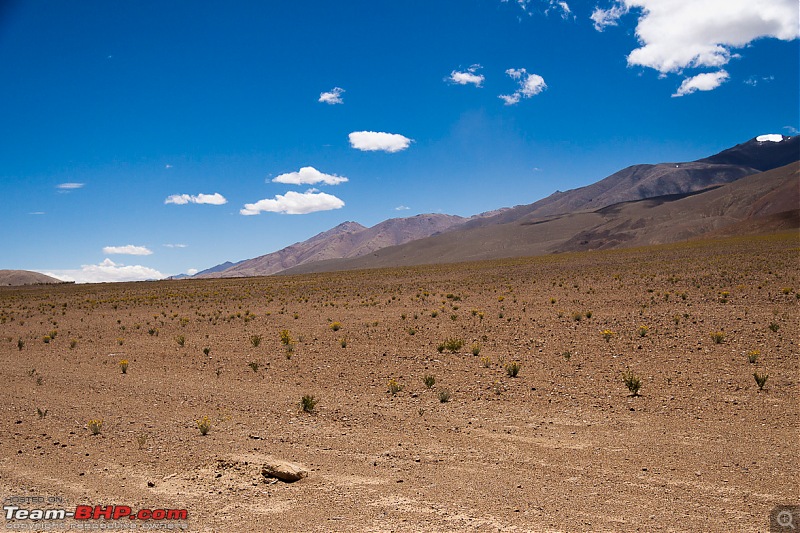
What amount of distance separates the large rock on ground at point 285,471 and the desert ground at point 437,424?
15 cm

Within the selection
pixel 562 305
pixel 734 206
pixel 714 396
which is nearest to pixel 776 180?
pixel 734 206

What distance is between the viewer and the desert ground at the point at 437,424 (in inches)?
246

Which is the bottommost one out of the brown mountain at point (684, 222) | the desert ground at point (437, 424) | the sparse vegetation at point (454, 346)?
the desert ground at point (437, 424)

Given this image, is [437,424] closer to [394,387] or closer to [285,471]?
[394,387]

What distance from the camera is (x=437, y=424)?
963 centimetres

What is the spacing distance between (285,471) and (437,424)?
341 centimetres

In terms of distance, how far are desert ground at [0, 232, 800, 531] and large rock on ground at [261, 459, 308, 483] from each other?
146 mm

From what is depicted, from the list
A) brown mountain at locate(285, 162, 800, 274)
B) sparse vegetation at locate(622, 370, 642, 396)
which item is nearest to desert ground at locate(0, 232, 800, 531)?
sparse vegetation at locate(622, 370, 642, 396)

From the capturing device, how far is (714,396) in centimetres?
1031

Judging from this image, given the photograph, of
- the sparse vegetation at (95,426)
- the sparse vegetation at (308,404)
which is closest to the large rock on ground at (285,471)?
the sparse vegetation at (308,404)

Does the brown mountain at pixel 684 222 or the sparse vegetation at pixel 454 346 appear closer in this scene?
the sparse vegetation at pixel 454 346

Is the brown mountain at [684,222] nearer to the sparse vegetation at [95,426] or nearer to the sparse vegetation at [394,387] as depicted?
the sparse vegetation at [394,387]

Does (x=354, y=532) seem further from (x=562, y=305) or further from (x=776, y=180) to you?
(x=776, y=180)

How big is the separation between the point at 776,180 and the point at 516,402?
20766cm
